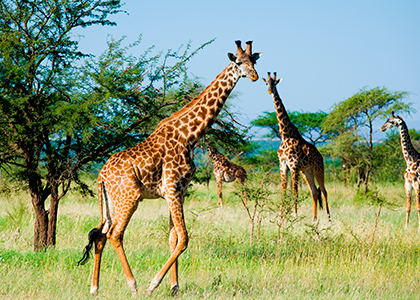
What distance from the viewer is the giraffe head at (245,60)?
555cm

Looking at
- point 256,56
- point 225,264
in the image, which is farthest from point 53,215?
point 256,56

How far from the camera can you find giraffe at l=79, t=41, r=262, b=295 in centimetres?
530

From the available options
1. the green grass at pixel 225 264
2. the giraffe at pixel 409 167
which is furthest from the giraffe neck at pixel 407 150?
the green grass at pixel 225 264

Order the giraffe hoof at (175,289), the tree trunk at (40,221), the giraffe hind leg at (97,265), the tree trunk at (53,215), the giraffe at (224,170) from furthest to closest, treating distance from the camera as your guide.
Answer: the giraffe at (224,170) < the tree trunk at (40,221) < the tree trunk at (53,215) < the giraffe hoof at (175,289) < the giraffe hind leg at (97,265)

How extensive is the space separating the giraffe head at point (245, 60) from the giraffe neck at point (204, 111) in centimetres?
7

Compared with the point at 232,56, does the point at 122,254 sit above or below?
below

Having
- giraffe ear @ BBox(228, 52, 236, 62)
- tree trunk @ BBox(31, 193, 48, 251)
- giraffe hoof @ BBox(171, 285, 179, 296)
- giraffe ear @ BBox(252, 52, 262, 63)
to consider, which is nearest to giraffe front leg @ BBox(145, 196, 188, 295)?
giraffe hoof @ BBox(171, 285, 179, 296)

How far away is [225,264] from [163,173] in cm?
214

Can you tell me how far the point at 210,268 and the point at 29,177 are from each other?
319 cm

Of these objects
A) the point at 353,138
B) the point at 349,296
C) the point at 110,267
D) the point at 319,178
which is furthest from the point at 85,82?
the point at 353,138

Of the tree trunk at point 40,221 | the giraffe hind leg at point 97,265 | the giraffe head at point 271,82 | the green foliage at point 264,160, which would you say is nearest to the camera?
the giraffe hind leg at point 97,265

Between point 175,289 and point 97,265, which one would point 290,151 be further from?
point 97,265

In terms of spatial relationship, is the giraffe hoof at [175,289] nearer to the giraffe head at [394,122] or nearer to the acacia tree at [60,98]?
the acacia tree at [60,98]

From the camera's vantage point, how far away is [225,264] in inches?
271
